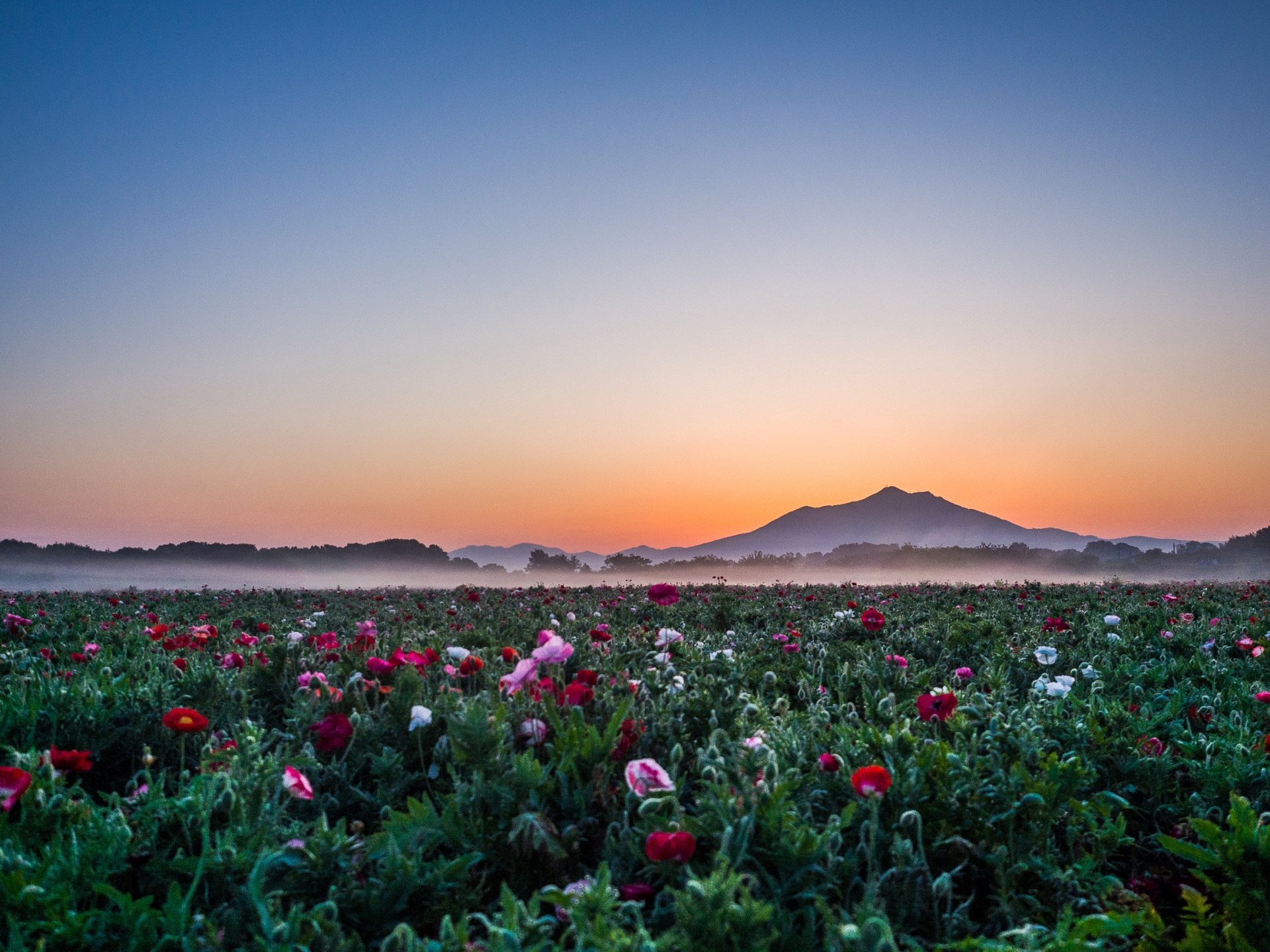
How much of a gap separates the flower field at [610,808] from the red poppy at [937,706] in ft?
0.05

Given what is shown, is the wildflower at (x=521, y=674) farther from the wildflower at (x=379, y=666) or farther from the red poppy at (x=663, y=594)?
the red poppy at (x=663, y=594)

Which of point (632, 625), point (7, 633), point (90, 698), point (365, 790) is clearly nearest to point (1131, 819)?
point (365, 790)

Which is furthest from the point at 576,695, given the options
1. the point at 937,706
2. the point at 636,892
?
the point at 937,706

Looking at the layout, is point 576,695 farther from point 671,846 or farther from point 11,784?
point 11,784

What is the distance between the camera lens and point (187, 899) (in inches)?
71.9

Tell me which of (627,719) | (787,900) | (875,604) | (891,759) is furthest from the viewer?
(875,604)

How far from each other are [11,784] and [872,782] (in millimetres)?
2680

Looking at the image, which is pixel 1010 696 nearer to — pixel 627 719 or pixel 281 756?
pixel 627 719

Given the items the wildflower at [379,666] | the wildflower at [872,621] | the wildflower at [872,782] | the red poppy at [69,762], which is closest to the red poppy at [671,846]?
the wildflower at [872,782]

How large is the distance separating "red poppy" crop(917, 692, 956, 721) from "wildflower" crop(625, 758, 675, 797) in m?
1.36

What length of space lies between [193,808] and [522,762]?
45.1 inches

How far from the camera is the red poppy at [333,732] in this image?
128 inches

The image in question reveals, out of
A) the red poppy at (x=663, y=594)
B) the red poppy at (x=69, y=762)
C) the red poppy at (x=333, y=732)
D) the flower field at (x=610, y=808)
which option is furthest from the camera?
the red poppy at (x=663, y=594)

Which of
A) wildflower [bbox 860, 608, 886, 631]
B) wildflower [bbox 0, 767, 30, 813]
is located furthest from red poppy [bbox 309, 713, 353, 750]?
wildflower [bbox 860, 608, 886, 631]
